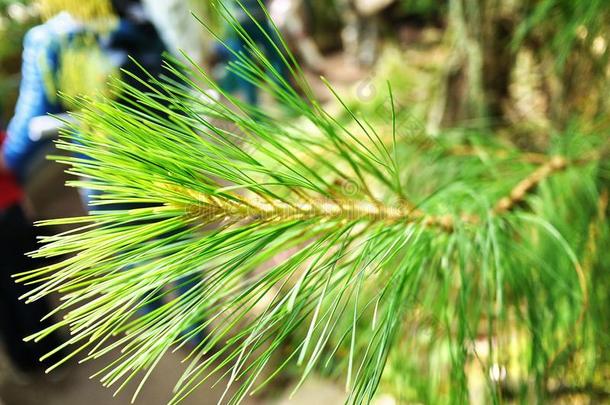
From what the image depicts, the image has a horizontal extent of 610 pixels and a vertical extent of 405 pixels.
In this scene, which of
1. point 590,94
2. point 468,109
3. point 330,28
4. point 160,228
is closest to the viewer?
point 160,228

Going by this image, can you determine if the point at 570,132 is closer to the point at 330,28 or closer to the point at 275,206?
the point at 275,206

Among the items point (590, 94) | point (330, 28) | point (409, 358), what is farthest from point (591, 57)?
point (330, 28)

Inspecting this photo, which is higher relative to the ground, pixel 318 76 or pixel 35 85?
pixel 318 76

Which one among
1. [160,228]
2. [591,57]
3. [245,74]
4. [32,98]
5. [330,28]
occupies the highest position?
[330,28]

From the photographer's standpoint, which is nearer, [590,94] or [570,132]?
[570,132]
